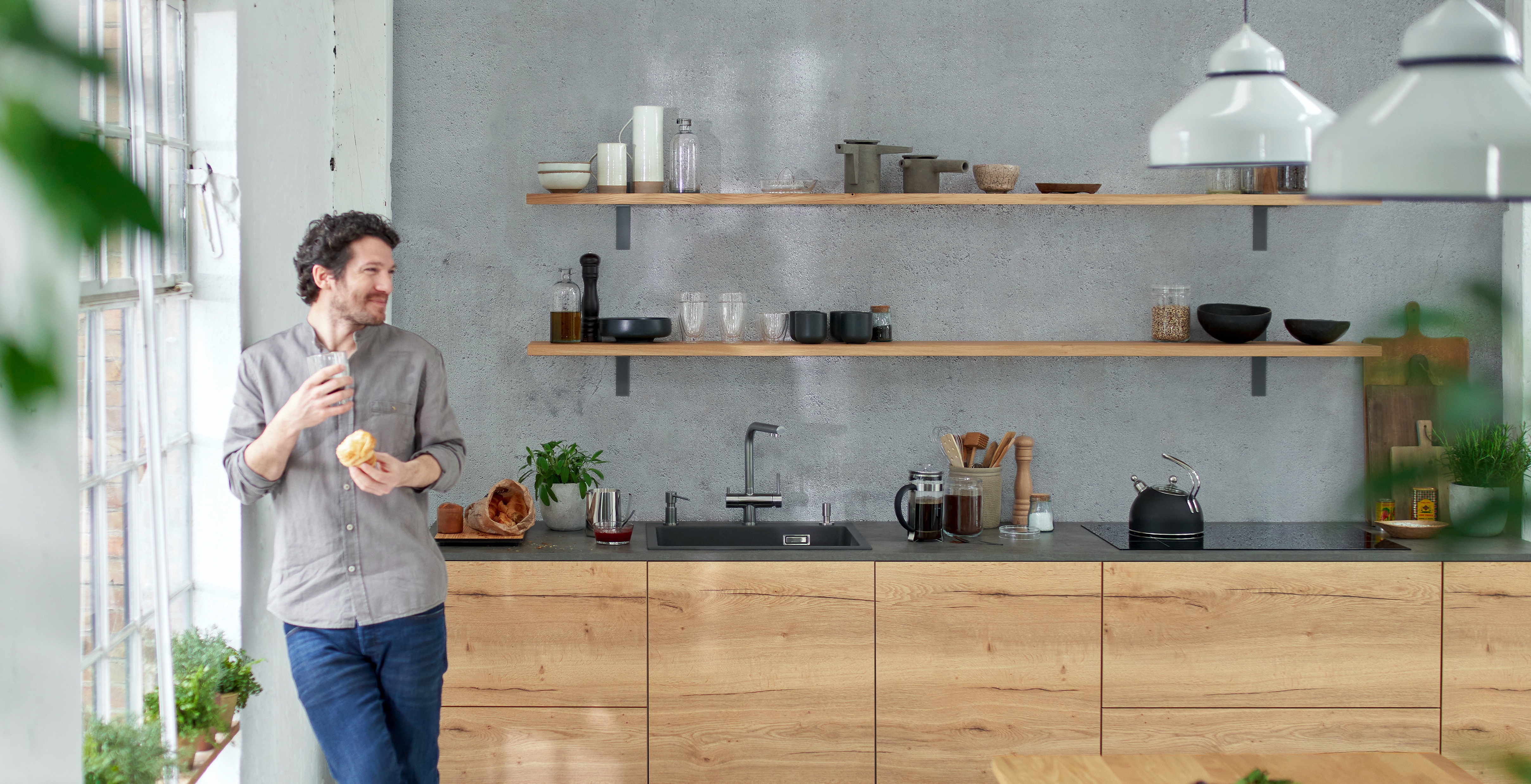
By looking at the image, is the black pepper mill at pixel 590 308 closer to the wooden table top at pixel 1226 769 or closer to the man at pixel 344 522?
the man at pixel 344 522

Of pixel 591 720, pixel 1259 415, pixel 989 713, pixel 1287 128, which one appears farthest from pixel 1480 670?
pixel 591 720

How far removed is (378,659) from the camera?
8.25 ft

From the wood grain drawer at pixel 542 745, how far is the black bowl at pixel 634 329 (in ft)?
3.68

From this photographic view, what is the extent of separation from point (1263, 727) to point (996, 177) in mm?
1829

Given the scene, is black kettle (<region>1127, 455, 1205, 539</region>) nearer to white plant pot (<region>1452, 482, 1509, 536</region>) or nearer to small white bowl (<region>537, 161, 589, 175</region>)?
small white bowl (<region>537, 161, 589, 175</region>)

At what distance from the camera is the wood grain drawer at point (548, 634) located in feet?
10.7

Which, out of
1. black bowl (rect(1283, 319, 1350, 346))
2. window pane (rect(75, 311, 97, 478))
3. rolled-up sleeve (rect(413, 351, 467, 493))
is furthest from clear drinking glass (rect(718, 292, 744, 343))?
window pane (rect(75, 311, 97, 478))

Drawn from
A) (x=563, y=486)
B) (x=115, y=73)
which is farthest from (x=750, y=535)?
(x=115, y=73)

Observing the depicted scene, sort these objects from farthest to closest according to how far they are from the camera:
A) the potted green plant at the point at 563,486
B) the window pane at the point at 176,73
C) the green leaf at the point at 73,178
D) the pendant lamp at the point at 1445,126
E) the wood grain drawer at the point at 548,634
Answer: the potted green plant at the point at 563,486, the wood grain drawer at the point at 548,634, the window pane at the point at 176,73, the pendant lamp at the point at 1445,126, the green leaf at the point at 73,178

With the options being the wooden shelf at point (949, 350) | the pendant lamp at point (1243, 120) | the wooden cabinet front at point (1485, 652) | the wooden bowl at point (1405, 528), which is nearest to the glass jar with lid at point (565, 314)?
the wooden shelf at point (949, 350)

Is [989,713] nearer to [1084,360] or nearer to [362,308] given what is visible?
[1084,360]

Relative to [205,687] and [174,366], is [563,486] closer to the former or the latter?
[174,366]

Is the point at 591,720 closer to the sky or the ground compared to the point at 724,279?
closer to the ground

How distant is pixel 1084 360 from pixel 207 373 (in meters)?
2.66
